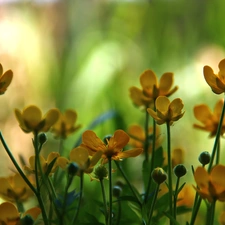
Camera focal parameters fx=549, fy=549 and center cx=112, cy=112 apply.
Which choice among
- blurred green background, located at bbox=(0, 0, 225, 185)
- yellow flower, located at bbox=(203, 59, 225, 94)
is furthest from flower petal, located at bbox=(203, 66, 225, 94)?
blurred green background, located at bbox=(0, 0, 225, 185)

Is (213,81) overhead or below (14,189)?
overhead

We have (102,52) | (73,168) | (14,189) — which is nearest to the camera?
(73,168)

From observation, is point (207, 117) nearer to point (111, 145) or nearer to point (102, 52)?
point (111, 145)

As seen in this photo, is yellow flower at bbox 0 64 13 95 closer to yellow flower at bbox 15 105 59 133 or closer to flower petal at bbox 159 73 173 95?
yellow flower at bbox 15 105 59 133

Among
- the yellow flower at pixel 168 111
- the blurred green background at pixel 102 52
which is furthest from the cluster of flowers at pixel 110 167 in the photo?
the blurred green background at pixel 102 52

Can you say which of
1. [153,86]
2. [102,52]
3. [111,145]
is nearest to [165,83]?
[153,86]

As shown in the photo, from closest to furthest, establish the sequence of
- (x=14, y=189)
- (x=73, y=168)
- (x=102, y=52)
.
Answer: (x=73, y=168) < (x=14, y=189) < (x=102, y=52)

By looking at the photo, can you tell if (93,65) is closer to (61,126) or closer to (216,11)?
(216,11)

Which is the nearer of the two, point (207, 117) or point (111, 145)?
point (111, 145)
